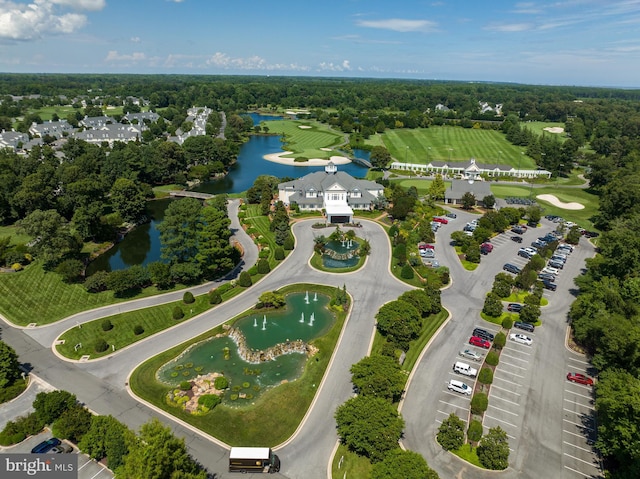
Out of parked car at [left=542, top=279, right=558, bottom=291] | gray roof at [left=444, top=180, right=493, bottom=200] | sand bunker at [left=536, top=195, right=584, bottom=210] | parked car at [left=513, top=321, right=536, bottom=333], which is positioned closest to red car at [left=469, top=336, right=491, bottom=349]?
parked car at [left=513, top=321, right=536, bottom=333]

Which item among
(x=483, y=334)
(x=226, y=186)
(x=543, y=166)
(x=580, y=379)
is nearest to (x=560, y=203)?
(x=543, y=166)

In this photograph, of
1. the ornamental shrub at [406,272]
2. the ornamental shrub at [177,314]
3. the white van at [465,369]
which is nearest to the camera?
the white van at [465,369]

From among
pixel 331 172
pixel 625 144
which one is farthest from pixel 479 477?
pixel 625 144

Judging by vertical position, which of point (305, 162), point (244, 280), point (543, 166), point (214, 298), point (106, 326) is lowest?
point (106, 326)

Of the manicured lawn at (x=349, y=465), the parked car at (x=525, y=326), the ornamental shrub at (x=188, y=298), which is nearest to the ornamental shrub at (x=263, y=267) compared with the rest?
the ornamental shrub at (x=188, y=298)

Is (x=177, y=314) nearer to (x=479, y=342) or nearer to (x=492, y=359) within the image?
(x=479, y=342)

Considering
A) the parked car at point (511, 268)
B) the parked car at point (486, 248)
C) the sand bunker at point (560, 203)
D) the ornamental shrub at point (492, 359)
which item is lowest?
the ornamental shrub at point (492, 359)

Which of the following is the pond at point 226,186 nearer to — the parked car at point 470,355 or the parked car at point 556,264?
the parked car at point 470,355

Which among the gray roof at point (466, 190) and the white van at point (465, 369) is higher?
the gray roof at point (466, 190)
